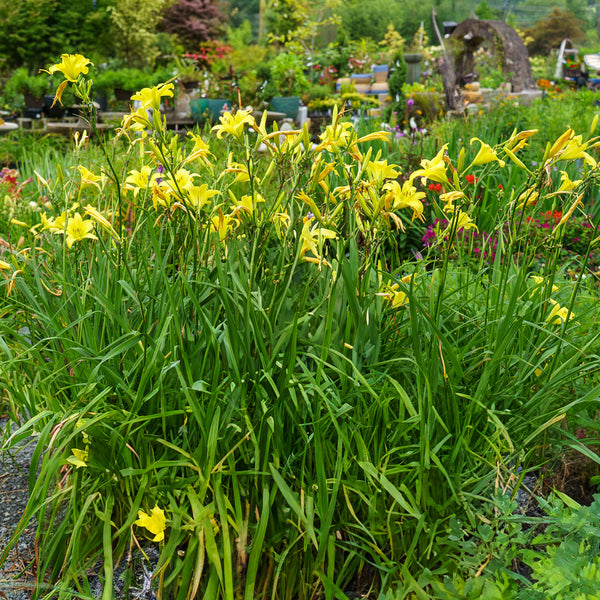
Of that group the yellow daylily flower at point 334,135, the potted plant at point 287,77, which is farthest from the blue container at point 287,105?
the yellow daylily flower at point 334,135

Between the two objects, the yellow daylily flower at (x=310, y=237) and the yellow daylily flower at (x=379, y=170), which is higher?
the yellow daylily flower at (x=379, y=170)

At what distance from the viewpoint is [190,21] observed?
51.6ft

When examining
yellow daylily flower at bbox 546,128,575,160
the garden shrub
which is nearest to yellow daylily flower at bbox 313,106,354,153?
the garden shrub

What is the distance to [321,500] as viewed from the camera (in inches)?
55.6

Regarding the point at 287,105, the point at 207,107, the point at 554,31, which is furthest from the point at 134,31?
the point at 554,31

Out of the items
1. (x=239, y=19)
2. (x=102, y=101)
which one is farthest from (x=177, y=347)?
(x=239, y=19)

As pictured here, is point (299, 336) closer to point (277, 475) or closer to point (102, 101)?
point (277, 475)

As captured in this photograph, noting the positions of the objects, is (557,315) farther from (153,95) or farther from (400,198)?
(153,95)

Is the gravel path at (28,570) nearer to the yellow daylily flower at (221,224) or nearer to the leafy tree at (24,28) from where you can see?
the yellow daylily flower at (221,224)

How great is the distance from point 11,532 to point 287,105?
9.84 m

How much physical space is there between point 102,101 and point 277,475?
10.9m

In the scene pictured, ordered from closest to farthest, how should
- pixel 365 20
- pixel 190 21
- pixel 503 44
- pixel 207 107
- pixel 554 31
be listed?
pixel 207 107
pixel 503 44
pixel 190 21
pixel 365 20
pixel 554 31

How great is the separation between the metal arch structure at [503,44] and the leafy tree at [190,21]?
6322mm

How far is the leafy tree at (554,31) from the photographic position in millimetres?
28047
